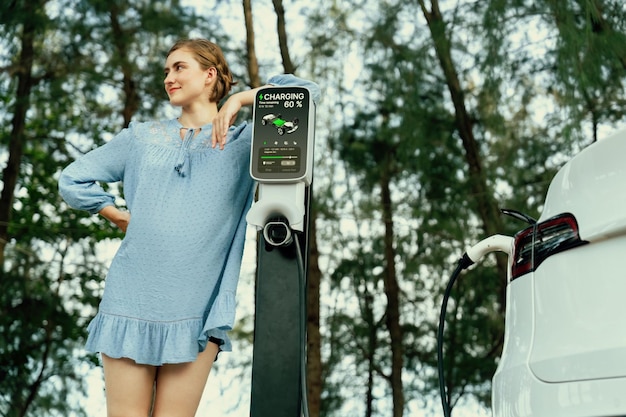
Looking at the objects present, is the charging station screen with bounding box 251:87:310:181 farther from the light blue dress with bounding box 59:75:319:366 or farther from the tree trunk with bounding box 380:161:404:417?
the tree trunk with bounding box 380:161:404:417

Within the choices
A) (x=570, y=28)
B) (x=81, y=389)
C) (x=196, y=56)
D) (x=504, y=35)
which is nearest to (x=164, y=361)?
(x=196, y=56)

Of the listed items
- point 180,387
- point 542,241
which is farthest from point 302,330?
point 542,241

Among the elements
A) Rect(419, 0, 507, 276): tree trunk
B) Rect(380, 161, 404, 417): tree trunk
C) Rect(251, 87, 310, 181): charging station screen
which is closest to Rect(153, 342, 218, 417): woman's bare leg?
Rect(251, 87, 310, 181): charging station screen

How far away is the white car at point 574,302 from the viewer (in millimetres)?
1388

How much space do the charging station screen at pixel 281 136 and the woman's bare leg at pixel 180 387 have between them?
0.38 meters

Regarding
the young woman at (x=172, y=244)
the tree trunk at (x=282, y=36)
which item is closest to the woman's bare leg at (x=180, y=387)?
the young woman at (x=172, y=244)

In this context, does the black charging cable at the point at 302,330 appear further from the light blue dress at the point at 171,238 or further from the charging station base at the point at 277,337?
the light blue dress at the point at 171,238

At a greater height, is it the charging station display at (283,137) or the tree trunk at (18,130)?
the tree trunk at (18,130)

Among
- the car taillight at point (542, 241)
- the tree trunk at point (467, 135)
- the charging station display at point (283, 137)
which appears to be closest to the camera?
the car taillight at point (542, 241)

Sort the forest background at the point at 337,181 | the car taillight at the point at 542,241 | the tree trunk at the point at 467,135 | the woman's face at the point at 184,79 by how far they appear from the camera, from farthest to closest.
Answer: the forest background at the point at 337,181 < the tree trunk at the point at 467,135 < the woman's face at the point at 184,79 < the car taillight at the point at 542,241

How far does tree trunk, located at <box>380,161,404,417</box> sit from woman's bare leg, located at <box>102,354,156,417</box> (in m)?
6.26

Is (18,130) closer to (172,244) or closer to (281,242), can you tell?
(172,244)

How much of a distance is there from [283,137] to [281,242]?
19cm

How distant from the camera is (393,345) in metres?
8.31
